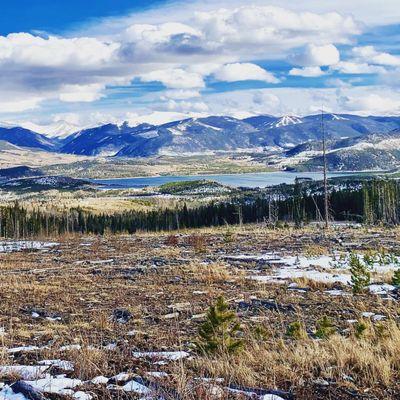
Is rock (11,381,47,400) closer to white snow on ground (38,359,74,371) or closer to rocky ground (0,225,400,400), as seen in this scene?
rocky ground (0,225,400,400)

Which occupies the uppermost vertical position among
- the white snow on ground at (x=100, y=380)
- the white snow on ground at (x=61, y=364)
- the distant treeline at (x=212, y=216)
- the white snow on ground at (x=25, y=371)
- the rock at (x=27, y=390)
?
the rock at (x=27, y=390)

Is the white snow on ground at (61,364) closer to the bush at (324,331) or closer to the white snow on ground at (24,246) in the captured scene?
the bush at (324,331)

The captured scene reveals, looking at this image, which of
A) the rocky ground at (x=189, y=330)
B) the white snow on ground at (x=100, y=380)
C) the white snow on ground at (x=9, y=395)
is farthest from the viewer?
the white snow on ground at (x=100, y=380)

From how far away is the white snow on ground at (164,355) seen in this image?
328 inches

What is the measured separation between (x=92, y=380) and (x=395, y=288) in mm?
12423

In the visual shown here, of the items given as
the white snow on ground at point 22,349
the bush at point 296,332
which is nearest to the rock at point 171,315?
the bush at point 296,332

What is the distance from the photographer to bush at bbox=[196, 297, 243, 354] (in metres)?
8.37

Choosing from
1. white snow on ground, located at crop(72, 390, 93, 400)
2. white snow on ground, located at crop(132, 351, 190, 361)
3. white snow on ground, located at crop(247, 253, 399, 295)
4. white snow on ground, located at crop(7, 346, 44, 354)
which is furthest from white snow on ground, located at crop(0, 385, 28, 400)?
white snow on ground, located at crop(247, 253, 399, 295)

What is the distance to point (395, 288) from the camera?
53.6ft

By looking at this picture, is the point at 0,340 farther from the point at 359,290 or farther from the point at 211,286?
the point at 359,290

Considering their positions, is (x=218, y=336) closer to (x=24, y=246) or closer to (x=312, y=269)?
(x=312, y=269)

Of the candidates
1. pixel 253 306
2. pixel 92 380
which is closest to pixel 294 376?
pixel 92 380

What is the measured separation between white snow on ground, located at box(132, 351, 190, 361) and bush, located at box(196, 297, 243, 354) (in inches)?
13.5

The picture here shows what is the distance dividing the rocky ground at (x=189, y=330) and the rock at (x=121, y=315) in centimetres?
3
